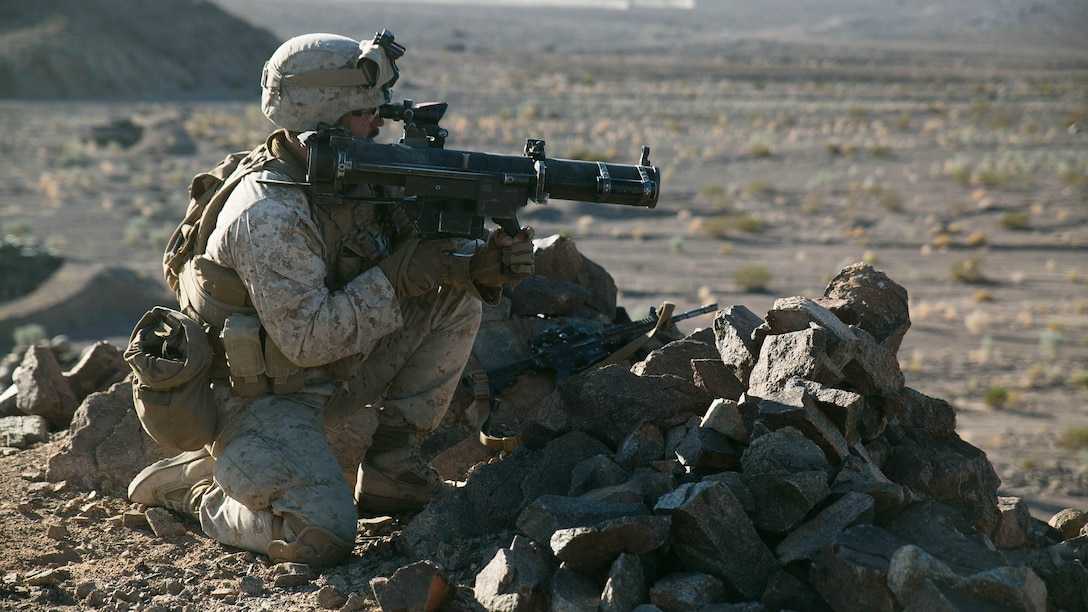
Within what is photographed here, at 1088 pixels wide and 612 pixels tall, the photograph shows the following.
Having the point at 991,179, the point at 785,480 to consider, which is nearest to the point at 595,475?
the point at 785,480

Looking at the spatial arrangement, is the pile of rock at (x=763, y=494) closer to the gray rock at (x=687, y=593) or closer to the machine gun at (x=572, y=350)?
the gray rock at (x=687, y=593)

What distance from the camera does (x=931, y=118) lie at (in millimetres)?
33156

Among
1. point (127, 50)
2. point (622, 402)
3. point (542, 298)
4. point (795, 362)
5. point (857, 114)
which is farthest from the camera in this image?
point (127, 50)

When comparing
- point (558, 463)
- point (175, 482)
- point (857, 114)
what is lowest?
point (175, 482)

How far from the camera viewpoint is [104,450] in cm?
441

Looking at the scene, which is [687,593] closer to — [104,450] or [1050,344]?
[104,450]

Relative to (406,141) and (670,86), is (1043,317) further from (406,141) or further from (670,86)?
(670,86)

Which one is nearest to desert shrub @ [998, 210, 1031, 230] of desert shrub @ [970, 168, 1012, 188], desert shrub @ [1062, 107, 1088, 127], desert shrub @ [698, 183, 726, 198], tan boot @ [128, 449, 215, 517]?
desert shrub @ [970, 168, 1012, 188]

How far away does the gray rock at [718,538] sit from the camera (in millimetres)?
2959

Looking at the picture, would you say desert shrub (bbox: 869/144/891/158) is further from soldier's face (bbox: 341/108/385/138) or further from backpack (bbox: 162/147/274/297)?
backpack (bbox: 162/147/274/297)

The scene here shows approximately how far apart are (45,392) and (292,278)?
7.87 ft

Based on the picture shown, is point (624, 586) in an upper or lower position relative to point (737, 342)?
lower

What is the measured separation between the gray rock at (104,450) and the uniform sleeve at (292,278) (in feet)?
4.08

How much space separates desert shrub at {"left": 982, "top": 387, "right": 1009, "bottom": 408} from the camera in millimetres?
9375
